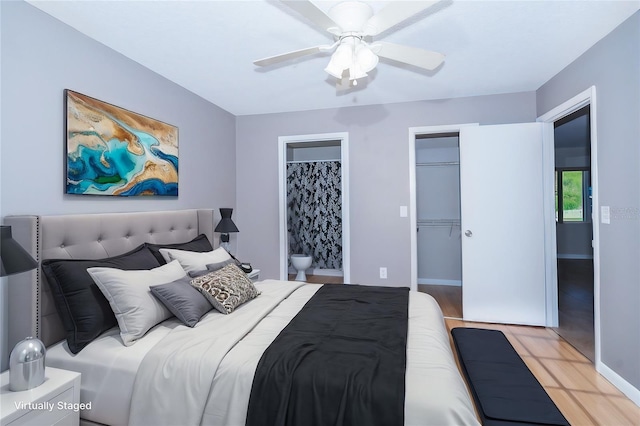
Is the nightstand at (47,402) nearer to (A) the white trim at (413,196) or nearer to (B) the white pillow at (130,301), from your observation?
(B) the white pillow at (130,301)

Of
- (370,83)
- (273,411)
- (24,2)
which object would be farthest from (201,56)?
(273,411)

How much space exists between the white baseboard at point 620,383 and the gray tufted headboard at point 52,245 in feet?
11.8

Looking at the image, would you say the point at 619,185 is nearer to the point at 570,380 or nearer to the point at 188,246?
the point at 570,380

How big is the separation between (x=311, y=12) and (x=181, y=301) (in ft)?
5.72

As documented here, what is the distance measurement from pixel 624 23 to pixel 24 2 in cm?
377

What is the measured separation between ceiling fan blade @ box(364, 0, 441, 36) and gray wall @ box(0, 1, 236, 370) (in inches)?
76.4

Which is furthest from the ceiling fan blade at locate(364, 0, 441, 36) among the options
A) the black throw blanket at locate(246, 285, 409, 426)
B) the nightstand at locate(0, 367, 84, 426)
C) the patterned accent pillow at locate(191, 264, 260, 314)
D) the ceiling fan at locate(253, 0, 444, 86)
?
the nightstand at locate(0, 367, 84, 426)

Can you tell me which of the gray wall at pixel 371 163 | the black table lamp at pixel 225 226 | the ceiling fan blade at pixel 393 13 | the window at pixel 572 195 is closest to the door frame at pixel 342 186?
the gray wall at pixel 371 163

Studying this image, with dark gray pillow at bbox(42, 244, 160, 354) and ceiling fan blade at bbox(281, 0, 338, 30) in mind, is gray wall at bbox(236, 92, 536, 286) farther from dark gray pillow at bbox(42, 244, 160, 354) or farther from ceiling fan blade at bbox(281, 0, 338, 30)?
dark gray pillow at bbox(42, 244, 160, 354)

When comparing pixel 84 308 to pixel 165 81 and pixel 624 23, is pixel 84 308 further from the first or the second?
pixel 624 23

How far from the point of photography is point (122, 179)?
2443 millimetres

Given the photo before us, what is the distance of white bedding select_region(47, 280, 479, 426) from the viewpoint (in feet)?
4.11

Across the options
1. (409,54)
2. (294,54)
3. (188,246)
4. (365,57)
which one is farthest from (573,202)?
(188,246)

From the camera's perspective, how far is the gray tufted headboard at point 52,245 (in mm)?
1701
